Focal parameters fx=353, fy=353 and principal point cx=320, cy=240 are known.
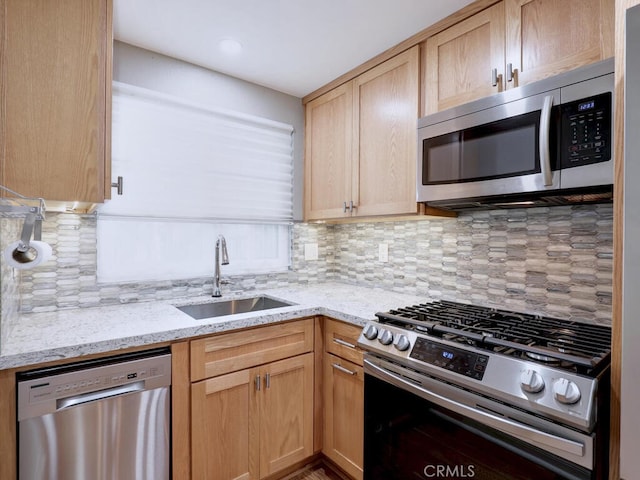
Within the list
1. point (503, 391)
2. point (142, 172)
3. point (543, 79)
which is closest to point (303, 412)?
point (503, 391)

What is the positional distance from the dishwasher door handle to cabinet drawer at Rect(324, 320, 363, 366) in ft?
2.88

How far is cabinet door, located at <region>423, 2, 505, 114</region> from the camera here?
146 centimetres

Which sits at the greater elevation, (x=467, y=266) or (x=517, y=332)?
(x=467, y=266)

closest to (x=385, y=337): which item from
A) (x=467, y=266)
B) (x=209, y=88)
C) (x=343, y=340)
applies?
(x=343, y=340)

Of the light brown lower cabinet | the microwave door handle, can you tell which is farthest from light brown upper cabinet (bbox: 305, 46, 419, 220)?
the light brown lower cabinet

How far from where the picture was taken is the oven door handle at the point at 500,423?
0.92 metres

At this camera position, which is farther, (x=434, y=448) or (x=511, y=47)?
(x=511, y=47)

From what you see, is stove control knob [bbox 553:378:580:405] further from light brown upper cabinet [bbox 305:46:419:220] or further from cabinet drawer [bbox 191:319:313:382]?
cabinet drawer [bbox 191:319:313:382]

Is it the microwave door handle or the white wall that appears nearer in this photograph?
the microwave door handle

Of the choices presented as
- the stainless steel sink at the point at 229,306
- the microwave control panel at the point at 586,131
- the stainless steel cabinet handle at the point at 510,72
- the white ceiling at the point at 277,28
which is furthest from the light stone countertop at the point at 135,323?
the white ceiling at the point at 277,28

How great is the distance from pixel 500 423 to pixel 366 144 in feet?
4.93

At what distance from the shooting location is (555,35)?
1.29 meters

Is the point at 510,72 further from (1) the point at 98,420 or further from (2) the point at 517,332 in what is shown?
(1) the point at 98,420

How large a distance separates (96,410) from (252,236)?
1.35m
